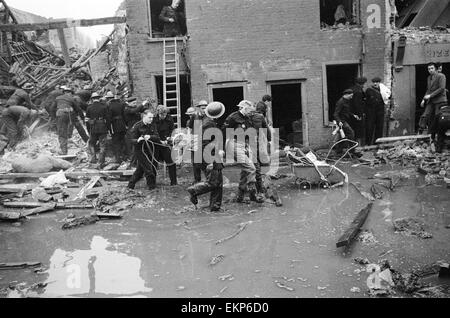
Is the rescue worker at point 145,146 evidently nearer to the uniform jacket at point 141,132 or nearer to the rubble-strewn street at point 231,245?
the uniform jacket at point 141,132

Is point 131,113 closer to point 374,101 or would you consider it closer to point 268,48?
point 268,48

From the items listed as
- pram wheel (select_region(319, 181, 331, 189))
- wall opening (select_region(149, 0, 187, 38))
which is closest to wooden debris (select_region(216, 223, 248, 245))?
pram wheel (select_region(319, 181, 331, 189))

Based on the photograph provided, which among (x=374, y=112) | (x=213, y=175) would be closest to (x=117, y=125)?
(x=213, y=175)

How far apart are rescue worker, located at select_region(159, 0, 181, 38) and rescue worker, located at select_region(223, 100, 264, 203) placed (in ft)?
18.9

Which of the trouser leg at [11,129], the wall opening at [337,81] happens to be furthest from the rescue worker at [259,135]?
the trouser leg at [11,129]

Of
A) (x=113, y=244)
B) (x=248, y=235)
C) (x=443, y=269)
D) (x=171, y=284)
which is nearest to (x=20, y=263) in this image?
(x=113, y=244)

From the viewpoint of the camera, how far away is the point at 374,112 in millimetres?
12203

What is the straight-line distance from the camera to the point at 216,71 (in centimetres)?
1269

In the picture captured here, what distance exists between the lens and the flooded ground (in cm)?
492

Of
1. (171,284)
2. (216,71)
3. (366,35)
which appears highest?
(366,35)

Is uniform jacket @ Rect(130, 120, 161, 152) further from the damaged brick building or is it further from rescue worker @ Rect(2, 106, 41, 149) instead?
rescue worker @ Rect(2, 106, 41, 149)

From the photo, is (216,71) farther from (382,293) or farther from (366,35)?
(382,293)

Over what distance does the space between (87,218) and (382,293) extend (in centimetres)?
526

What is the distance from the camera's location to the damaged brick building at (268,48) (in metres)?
12.5
